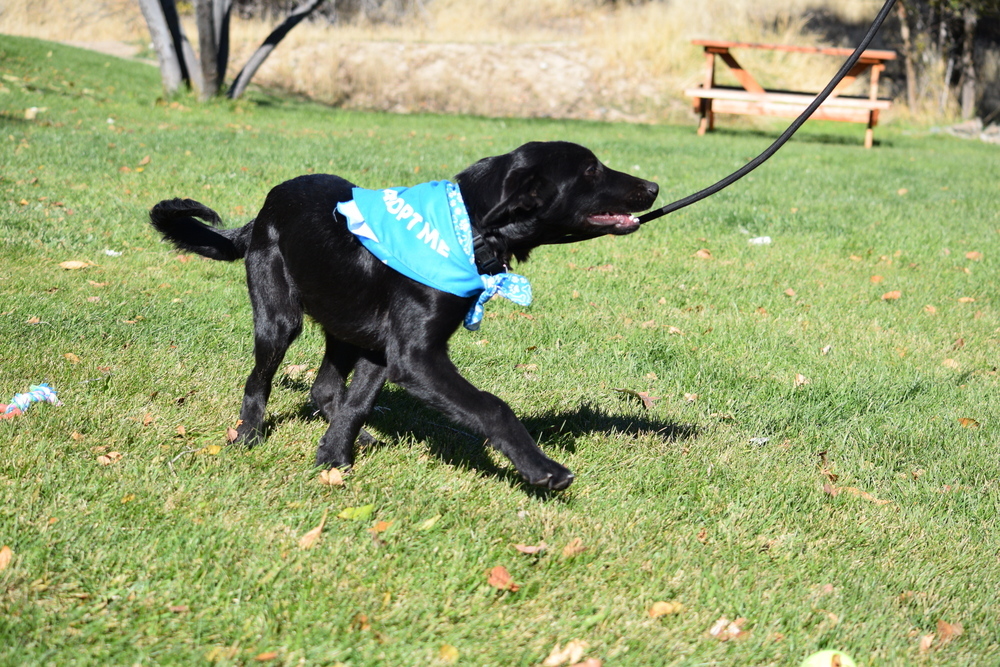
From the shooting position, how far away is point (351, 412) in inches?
149

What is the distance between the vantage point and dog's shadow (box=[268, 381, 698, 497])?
3.98 m

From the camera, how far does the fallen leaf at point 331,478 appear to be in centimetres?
359

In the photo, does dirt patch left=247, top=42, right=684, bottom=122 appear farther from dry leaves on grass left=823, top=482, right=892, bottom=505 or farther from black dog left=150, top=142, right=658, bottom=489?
dry leaves on grass left=823, top=482, right=892, bottom=505

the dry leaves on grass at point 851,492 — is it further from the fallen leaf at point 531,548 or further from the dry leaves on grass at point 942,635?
the fallen leaf at point 531,548

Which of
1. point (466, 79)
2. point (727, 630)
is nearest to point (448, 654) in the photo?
point (727, 630)

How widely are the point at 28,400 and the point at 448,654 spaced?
2.33 m

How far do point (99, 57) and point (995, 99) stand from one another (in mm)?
21859

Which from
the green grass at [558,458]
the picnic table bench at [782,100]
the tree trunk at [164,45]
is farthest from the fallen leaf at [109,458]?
the picnic table bench at [782,100]

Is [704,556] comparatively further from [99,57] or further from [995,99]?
[995,99]

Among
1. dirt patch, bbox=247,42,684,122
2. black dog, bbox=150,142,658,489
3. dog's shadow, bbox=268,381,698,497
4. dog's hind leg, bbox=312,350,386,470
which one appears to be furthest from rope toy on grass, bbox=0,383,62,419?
dirt patch, bbox=247,42,684,122

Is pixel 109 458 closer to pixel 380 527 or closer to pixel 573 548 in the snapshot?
pixel 380 527

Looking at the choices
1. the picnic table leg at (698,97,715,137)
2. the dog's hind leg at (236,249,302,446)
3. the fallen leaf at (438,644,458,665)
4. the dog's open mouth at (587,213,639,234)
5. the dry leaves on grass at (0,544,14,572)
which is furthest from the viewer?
the picnic table leg at (698,97,715,137)

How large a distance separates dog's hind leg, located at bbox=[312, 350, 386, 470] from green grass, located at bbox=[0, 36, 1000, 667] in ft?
0.35

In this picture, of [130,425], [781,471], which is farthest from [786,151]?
[130,425]
